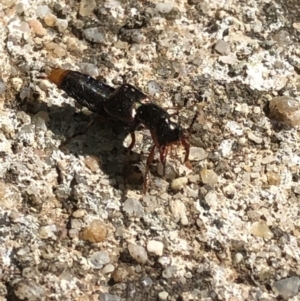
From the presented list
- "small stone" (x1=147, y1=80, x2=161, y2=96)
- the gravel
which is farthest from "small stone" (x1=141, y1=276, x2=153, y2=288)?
"small stone" (x1=147, y1=80, x2=161, y2=96)

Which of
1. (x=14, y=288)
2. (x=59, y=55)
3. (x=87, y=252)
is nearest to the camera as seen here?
(x=14, y=288)

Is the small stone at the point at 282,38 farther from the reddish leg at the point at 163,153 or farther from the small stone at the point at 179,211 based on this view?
the small stone at the point at 179,211

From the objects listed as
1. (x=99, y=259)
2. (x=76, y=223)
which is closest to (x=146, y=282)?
(x=99, y=259)

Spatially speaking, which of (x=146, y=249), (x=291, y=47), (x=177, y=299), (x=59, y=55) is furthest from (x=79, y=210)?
(x=291, y=47)

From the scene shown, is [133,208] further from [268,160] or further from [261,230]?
[268,160]

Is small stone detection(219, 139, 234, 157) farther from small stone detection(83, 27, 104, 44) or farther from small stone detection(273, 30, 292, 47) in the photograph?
small stone detection(83, 27, 104, 44)

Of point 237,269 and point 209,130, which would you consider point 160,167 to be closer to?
point 209,130

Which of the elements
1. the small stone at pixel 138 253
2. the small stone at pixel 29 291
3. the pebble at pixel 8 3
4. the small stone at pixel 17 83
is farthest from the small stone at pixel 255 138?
the pebble at pixel 8 3
